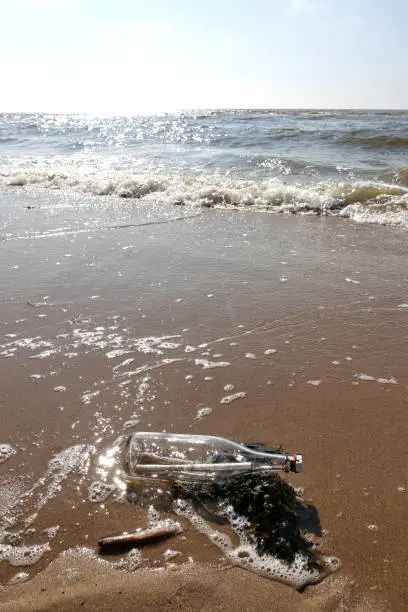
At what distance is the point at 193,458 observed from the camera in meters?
2.36

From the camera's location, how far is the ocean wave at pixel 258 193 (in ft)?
27.6

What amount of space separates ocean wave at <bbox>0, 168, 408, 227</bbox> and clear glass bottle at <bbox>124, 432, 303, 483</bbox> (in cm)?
624

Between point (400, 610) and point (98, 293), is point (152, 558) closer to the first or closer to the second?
point (400, 610)

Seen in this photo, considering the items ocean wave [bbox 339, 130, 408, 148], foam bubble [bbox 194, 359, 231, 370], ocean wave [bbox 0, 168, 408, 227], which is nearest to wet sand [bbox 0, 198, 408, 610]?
foam bubble [bbox 194, 359, 231, 370]

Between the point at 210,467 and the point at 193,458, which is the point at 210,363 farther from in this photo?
the point at 210,467

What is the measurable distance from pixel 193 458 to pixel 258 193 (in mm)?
7728

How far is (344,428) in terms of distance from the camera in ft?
8.59

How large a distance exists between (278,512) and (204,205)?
25.0ft

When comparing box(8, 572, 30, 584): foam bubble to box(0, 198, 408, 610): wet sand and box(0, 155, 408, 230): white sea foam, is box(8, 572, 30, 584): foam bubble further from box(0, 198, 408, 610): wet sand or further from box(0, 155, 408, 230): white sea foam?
box(0, 155, 408, 230): white sea foam

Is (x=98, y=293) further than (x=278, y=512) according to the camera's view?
Yes

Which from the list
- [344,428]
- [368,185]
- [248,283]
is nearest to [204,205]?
[368,185]

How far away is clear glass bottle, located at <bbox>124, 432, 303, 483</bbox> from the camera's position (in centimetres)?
222

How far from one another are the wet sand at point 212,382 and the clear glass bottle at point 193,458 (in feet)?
0.44

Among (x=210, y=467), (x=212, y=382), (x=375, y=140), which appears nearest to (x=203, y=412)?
(x=212, y=382)
